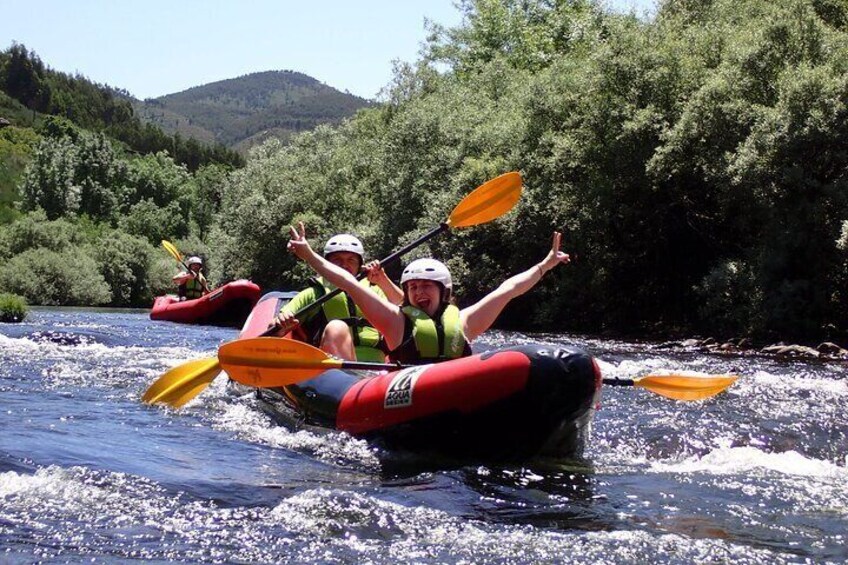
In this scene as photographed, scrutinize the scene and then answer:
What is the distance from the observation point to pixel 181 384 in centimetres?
644

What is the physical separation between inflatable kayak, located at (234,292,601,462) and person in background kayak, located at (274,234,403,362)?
107 centimetres

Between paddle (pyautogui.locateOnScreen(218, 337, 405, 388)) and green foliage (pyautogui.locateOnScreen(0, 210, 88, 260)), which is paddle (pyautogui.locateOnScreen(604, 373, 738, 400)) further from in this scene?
green foliage (pyautogui.locateOnScreen(0, 210, 88, 260))

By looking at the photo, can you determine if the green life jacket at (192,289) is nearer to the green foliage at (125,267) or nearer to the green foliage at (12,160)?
the green foliage at (125,267)

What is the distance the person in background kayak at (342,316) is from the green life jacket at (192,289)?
1199 centimetres

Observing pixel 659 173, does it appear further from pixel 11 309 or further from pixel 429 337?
pixel 429 337

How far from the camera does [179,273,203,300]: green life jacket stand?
19.1 metres

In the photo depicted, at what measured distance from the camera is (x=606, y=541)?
3982 mm

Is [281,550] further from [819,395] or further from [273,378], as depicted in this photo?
[819,395]

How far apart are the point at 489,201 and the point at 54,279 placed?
1170 inches

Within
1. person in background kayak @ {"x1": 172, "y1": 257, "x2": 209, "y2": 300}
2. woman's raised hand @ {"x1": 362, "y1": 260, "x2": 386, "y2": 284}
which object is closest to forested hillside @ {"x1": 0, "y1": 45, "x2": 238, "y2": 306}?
person in background kayak @ {"x1": 172, "y1": 257, "x2": 209, "y2": 300}

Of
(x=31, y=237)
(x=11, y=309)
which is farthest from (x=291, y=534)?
(x=31, y=237)

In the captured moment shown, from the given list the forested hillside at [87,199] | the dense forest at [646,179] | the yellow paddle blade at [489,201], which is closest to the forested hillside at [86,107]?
the forested hillside at [87,199]

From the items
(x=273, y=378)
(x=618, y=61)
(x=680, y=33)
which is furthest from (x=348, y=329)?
(x=680, y=33)

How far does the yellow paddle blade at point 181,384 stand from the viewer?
253 inches
